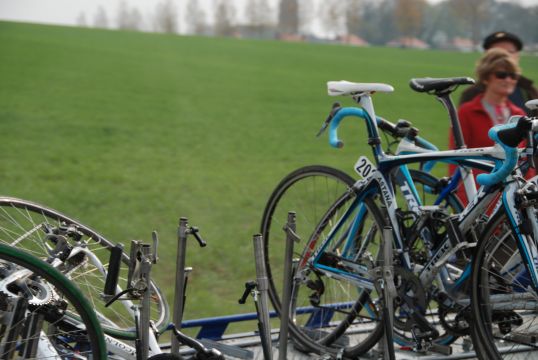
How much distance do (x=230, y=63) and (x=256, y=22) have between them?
266 ft

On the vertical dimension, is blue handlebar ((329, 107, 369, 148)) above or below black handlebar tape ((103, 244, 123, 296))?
above

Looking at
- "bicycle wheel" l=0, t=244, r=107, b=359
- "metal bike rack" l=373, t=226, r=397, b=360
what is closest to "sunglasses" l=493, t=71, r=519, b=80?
"metal bike rack" l=373, t=226, r=397, b=360

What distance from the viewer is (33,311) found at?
251 cm

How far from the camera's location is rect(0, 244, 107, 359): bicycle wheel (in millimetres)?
2443

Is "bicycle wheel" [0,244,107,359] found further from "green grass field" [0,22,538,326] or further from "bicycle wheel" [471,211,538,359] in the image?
"green grass field" [0,22,538,326]

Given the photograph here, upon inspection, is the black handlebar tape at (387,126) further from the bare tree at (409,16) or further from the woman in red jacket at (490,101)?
the bare tree at (409,16)

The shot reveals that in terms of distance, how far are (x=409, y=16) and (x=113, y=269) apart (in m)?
95.0

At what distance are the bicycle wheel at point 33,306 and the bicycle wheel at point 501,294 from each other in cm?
150

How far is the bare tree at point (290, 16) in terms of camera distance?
367 feet

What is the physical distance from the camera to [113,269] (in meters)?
2.59

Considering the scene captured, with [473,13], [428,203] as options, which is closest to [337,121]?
[428,203]

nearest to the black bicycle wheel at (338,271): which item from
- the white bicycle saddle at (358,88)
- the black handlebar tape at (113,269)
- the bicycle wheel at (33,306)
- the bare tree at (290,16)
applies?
the white bicycle saddle at (358,88)

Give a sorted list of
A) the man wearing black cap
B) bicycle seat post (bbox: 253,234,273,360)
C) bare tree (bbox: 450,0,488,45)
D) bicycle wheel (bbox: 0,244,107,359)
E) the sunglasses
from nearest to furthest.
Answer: bicycle wheel (bbox: 0,244,107,359) < bicycle seat post (bbox: 253,234,273,360) < the sunglasses < the man wearing black cap < bare tree (bbox: 450,0,488,45)

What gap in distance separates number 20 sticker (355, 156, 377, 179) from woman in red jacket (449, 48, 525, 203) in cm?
115
